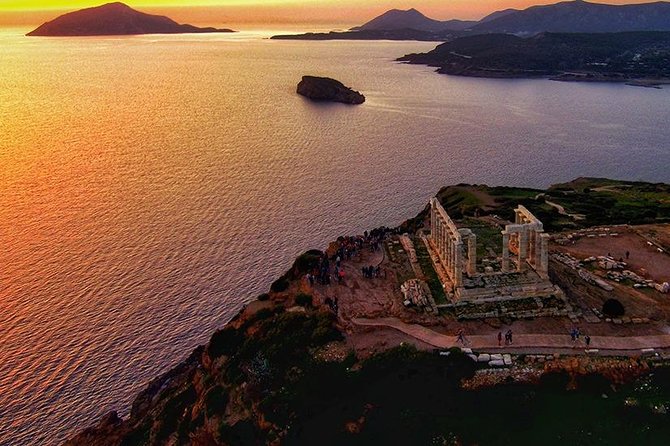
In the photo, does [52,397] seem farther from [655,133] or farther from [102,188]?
[655,133]

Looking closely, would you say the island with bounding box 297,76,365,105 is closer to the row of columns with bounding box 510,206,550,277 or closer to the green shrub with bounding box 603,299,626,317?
the row of columns with bounding box 510,206,550,277

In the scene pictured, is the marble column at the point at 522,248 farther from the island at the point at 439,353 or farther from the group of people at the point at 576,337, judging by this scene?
the group of people at the point at 576,337

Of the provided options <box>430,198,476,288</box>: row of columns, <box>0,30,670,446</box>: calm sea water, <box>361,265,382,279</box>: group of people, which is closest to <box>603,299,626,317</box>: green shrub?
<box>430,198,476,288</box>: row of columns

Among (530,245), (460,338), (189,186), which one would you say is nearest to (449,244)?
(530,245)

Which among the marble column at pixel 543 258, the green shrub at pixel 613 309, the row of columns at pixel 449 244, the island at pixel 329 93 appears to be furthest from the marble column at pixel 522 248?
the island at pixel 329 93

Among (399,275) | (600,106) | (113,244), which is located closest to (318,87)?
(600,106)

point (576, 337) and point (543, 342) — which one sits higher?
point (576, 337)

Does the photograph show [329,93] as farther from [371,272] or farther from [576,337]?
[576,337]
